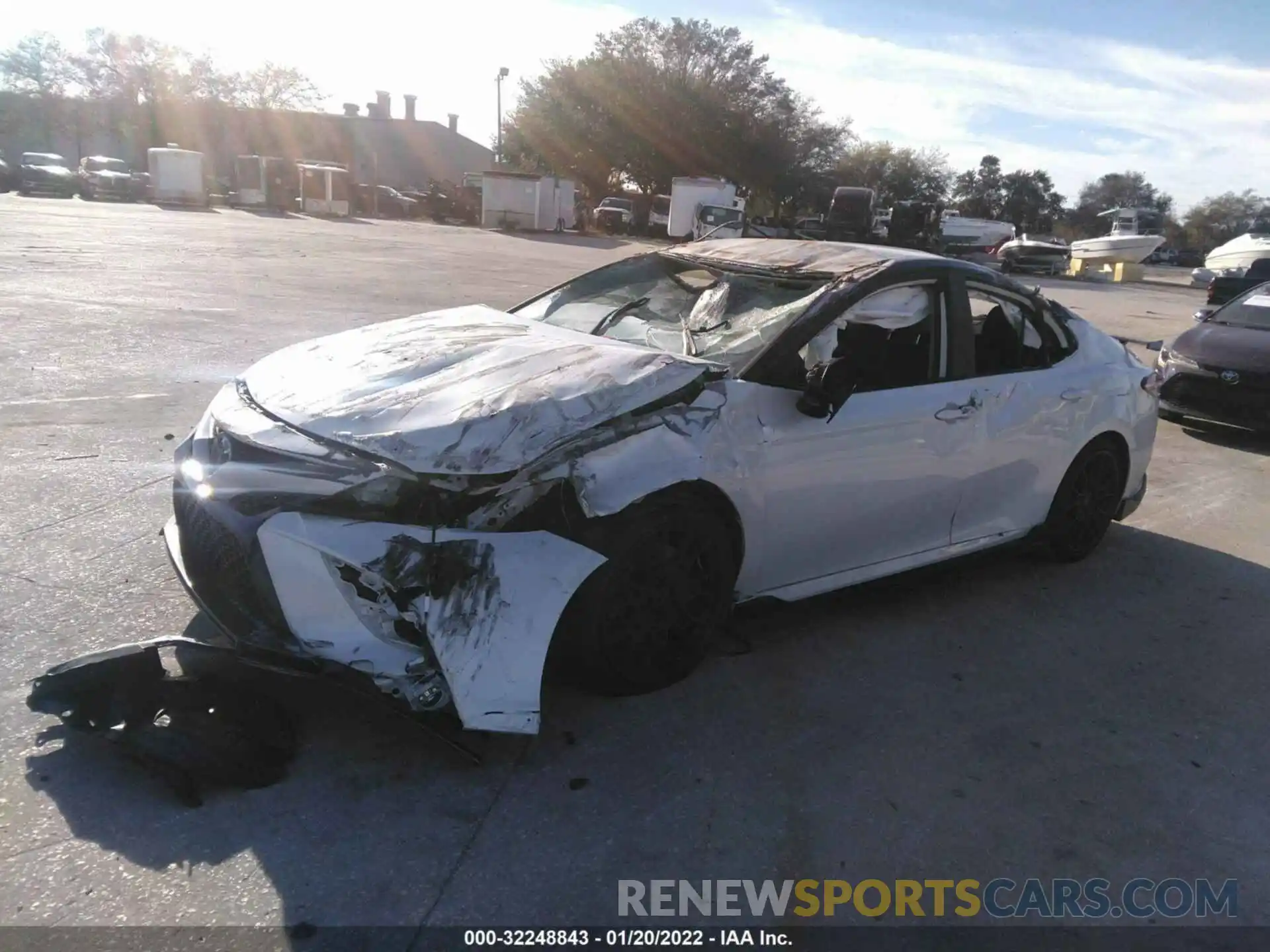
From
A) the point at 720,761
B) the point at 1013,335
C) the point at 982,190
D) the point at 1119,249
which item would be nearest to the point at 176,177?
the point at 1119,249

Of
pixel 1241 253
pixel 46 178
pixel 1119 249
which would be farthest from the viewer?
pixel 46 178

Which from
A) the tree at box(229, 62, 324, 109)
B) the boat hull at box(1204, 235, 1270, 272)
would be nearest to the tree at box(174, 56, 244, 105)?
the tree at box(229, 62, 324, 109)

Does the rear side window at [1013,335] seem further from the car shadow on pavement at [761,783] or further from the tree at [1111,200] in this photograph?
the tree at [1111,200]

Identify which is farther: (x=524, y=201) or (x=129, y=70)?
(x=129, y=70)

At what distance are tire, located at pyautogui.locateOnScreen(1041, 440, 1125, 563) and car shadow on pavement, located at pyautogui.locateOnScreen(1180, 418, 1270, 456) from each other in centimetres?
434

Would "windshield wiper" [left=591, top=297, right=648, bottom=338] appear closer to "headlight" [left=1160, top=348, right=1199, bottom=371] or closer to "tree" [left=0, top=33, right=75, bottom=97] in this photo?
"headlight" [left=1160, top=348, right=1199, bottom=371]

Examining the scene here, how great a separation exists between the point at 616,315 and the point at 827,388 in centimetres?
118

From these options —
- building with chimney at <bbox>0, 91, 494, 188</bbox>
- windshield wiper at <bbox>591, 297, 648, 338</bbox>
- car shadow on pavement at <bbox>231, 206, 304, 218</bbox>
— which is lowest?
car shadow on pavement at <bbox>231, 206, 304, 218</bbox>

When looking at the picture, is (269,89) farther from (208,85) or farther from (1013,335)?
(1013,335)

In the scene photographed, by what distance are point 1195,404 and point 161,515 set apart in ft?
28.3

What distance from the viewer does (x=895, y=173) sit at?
64.3m

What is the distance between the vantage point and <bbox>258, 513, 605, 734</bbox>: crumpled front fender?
2.86m

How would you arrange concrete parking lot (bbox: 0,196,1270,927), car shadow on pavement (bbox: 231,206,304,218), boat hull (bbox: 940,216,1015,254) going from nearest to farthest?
concrete parking lot (bbox: 0,196,1270,927) → car shadow on pavement (bbox: 231,206,304,218) → boat hull (bbox: 940,216,1015,254)

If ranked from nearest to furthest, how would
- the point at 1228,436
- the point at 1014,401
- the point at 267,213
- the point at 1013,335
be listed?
the point at 1014,401 < the point at 1013,335 < the point at 1228,436 < the point at 267,213
